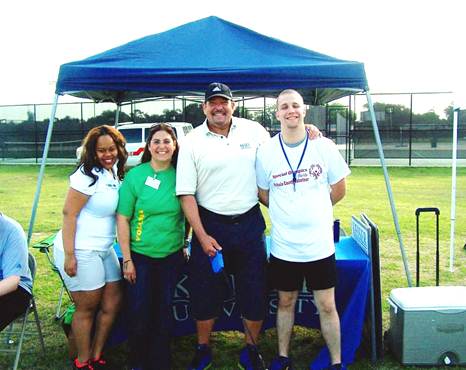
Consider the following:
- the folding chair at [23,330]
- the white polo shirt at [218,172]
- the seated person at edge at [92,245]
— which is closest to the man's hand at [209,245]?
the white polo shirt at [218,172]

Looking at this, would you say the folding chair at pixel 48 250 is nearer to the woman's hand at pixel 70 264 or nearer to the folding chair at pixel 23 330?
the folding chair at pixel 23 330

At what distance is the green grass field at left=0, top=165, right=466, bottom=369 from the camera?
360 centimetres

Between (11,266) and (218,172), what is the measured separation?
1.35m

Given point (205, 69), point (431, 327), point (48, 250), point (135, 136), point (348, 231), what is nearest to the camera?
point (431, 327)

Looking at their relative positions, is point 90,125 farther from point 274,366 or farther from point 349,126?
point 274,366

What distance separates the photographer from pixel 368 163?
19.0 m

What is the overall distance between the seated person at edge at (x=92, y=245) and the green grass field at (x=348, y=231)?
45 cm

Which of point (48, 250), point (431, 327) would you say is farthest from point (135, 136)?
point (431, 327)

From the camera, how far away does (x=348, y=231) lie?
7215mm

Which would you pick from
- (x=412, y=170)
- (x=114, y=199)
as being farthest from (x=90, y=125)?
(x=114, y=199)

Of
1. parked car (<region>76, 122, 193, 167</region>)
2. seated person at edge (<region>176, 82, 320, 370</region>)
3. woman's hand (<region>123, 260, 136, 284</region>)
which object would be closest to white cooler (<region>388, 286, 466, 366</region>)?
seated person at edge (<region>176, 82, 320, 370</region>)

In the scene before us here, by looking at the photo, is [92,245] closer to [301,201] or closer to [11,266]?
[11,266]

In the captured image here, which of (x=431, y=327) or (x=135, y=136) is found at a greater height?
A: (x=135, y=136)

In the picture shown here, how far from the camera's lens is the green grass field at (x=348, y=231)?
3602mm
